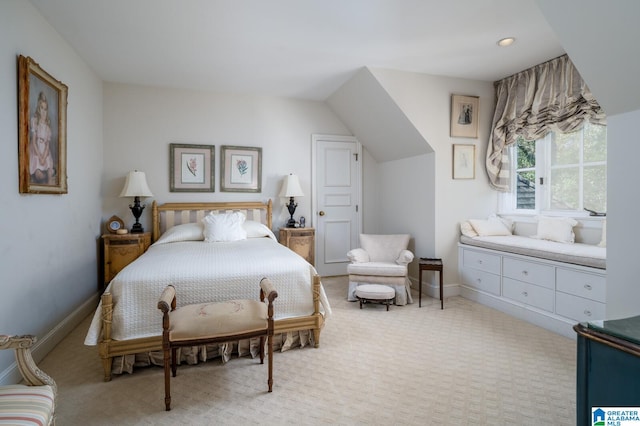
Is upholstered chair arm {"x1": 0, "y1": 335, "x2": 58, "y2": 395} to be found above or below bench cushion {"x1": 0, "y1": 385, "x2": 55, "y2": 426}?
above

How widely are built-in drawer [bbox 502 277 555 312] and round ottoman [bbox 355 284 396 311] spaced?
1184 mm

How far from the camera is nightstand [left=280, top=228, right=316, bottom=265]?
4.50m

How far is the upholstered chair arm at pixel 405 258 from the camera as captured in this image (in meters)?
3.79

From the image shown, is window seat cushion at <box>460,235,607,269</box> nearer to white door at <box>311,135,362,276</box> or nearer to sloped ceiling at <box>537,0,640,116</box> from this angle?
sloped ceiling at <box>537,0,640,116</box>

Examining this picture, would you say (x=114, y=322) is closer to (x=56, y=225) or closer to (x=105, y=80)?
(x=56, y=225)

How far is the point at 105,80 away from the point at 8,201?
2.63 m

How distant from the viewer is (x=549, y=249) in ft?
9.80

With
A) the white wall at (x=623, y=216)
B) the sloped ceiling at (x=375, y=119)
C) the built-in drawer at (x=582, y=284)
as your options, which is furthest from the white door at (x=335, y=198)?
the white wall at (x=623, y=216)

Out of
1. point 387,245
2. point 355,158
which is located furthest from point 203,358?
point 355,158

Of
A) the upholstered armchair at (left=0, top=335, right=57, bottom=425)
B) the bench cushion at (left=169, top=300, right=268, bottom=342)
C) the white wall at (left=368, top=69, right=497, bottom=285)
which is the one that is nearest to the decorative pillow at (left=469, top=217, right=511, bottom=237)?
the white wall at (left=368, top=69, right=497, bottom=285)

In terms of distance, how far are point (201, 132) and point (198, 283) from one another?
2797 millimetres

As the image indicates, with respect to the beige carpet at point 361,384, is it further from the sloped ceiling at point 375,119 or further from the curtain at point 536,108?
the sloped ceiling at point 375,119

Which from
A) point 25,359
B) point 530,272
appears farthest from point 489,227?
point 25,359

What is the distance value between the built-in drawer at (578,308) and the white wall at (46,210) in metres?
4.25
